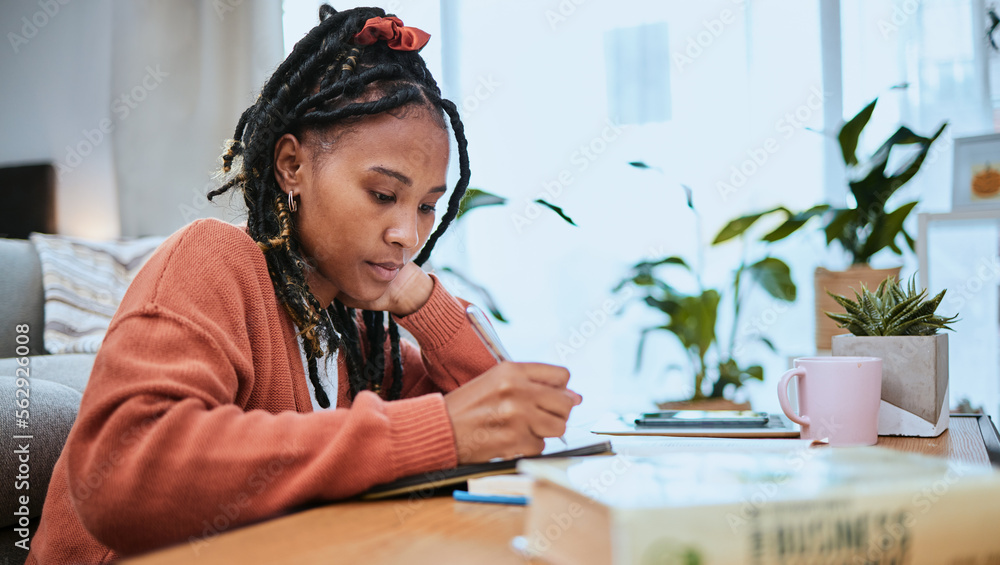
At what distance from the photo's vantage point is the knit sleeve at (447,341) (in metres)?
0.95

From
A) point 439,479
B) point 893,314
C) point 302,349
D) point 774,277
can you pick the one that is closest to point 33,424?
point 302,349

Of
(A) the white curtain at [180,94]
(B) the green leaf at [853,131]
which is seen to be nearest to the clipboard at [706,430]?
(B) the green leaf at [853,131]

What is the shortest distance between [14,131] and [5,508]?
1949mm

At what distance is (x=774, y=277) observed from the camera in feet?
6.61

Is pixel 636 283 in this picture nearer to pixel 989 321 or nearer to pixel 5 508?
pixel 989 321

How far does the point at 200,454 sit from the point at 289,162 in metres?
0.48

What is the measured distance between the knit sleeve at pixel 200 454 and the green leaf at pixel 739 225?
65.6 inches

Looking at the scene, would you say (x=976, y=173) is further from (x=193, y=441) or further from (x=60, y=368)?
(x=60, y=368)

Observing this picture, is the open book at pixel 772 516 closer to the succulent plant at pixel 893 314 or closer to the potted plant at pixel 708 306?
the succulent plant at pixel 893 314

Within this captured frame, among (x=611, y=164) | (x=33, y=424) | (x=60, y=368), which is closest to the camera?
(x=33, y=424)

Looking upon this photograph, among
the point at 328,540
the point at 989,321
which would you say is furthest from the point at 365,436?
the point at 989,321

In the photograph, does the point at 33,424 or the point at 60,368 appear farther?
the point at 60,368

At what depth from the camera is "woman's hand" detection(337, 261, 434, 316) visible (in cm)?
96

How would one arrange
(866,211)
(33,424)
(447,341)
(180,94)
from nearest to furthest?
(447,341)
(33,424)
(866,211)
(180,94)
